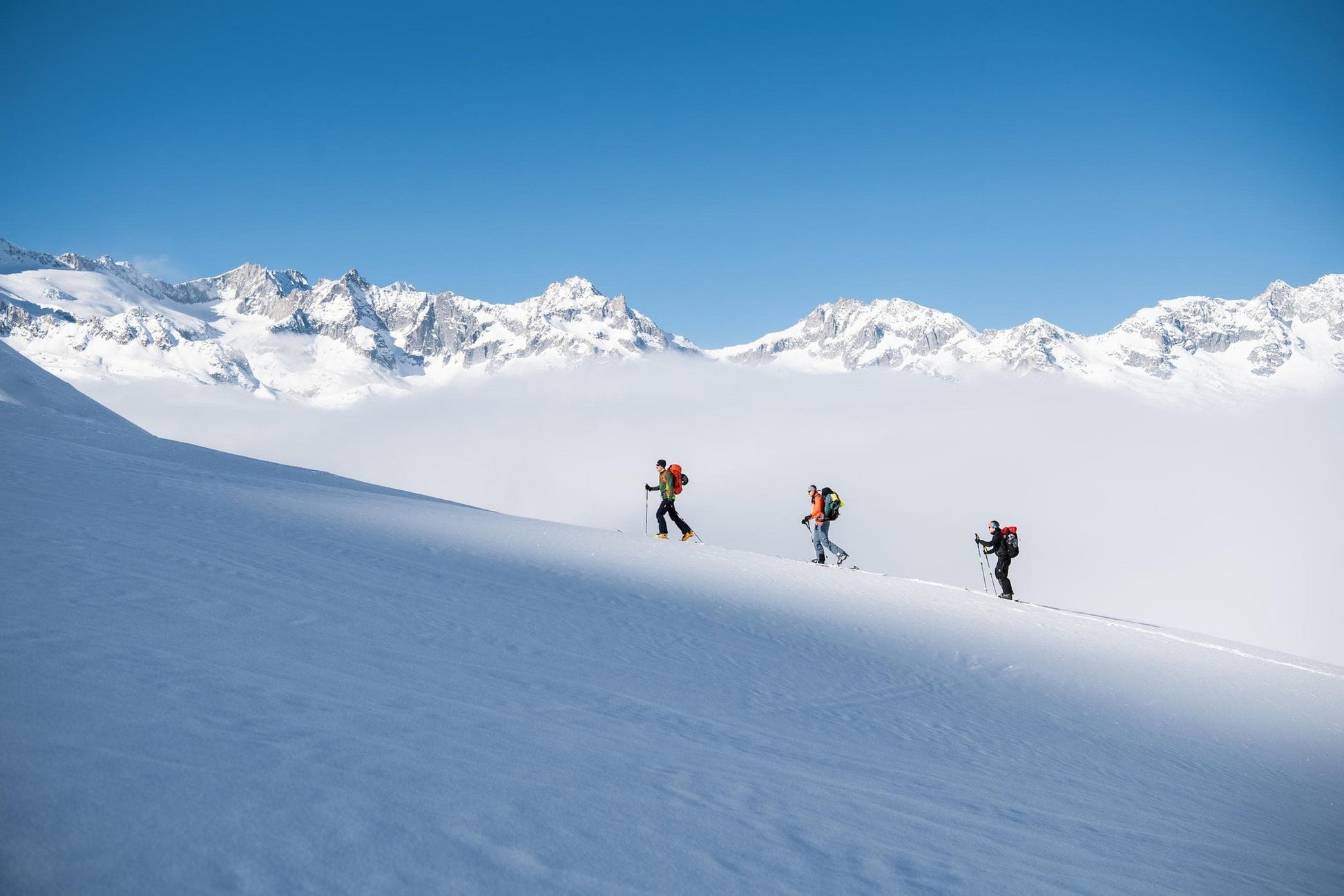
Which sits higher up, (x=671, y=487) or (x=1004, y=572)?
(x=671, y=487)

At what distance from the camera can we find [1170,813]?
5672 millimetres

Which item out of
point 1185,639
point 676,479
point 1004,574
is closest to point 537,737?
point 676,479

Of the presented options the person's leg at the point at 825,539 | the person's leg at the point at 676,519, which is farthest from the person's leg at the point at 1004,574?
→ the person's leg at the point at 676,519

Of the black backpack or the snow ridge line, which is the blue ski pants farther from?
the snow ridge line

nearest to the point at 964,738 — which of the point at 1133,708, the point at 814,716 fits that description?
the point at 814,716

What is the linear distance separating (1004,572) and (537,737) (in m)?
17.2

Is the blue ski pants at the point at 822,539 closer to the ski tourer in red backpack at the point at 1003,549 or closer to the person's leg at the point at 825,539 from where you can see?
the person's leg at the point at 825,539

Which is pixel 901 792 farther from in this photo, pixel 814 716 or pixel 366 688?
pixel 366 688

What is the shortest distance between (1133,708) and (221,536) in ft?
37.9

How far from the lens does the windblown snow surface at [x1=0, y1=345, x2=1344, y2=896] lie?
2.75 metres

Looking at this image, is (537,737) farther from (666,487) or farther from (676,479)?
(676,479)

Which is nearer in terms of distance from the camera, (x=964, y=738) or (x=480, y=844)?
(x=480, y=844)

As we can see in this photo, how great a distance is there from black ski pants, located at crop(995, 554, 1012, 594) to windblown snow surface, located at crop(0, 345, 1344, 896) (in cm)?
650

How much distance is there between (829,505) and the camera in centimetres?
1941
